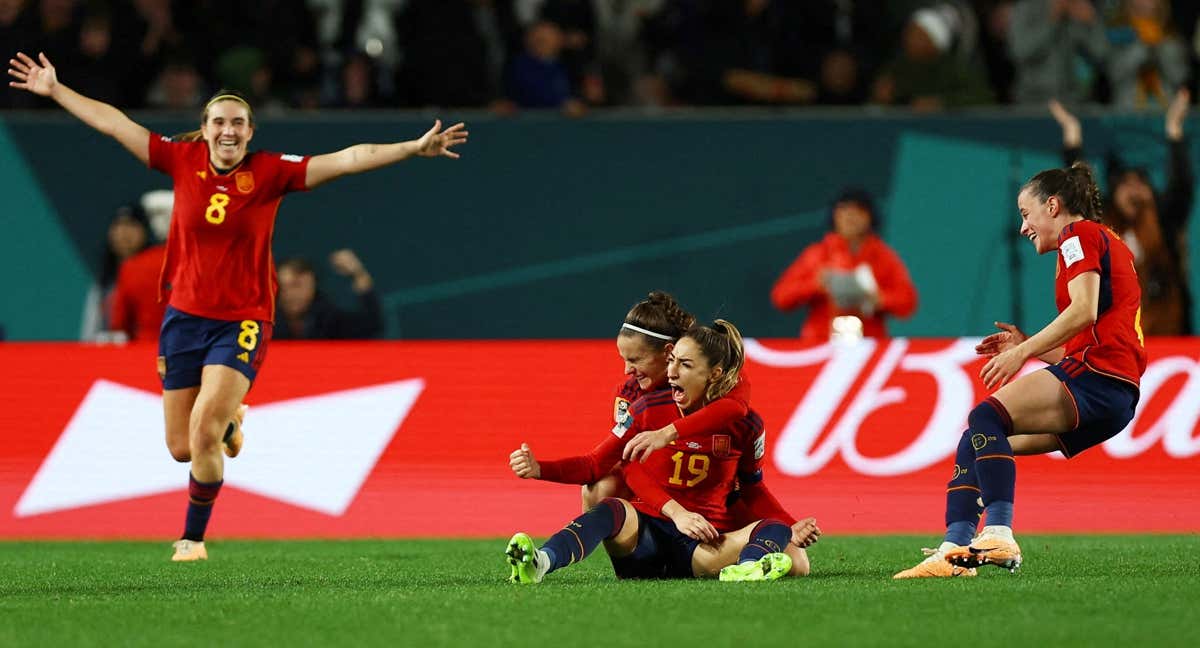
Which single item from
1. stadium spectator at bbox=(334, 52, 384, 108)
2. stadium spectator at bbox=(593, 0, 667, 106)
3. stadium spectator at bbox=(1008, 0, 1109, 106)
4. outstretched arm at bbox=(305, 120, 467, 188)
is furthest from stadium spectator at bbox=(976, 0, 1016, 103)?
outstretched arm at bbox=(305, 120, 467, 188)

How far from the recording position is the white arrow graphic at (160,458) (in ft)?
36.0

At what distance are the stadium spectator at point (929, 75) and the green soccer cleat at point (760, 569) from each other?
25.4 ft

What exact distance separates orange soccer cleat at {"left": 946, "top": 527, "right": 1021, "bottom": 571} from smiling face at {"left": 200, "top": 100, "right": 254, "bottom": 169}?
4.04 m

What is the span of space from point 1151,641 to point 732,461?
2.23m

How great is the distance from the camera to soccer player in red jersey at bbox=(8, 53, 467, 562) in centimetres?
882

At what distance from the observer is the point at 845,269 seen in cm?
1259

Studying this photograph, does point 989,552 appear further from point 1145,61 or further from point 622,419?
point 1145,61

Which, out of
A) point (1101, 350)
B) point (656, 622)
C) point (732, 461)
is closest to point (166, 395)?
point (732, 461)

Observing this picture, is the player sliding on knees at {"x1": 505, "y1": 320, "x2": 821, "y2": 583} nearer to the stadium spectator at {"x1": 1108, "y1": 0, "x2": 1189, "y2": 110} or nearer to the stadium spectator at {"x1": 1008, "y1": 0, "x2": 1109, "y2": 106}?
the stadium spectator at {"x1": 1008, "y1": 0, "x2": 1109, "y2": 106}

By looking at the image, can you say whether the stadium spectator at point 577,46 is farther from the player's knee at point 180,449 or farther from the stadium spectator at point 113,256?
the player's knee at point 180,449

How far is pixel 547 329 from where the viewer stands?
14172mm

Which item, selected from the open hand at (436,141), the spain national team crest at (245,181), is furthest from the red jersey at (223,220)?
the open hand at (436,141)

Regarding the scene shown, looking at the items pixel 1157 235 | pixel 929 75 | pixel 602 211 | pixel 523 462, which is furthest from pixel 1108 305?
pixel 929 75

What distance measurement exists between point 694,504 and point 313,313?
615 cm
